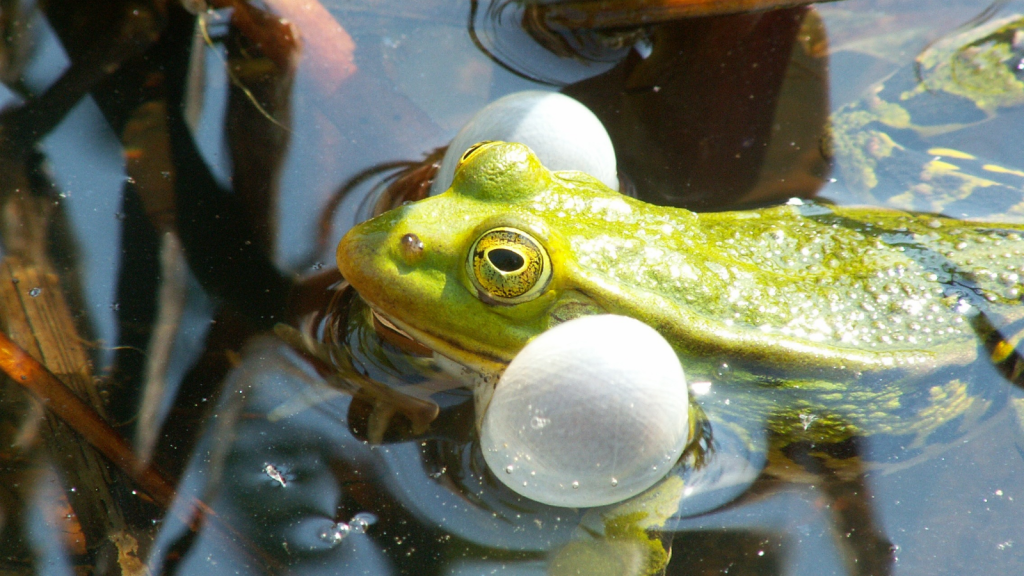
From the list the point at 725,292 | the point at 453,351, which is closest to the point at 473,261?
the point at 453,351

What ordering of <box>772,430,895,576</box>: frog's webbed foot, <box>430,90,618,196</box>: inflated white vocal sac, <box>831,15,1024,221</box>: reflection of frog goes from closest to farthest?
<box>772,430,895,576</box>: frog's webbed foot → <box>430,90,618,196</box>: inflated white vocal sac → <box>831,15,1024,221</box>: reflection of frog

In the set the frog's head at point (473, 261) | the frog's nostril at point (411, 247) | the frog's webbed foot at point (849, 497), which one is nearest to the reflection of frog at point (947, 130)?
the frog's webbed foot at point (849, 497)

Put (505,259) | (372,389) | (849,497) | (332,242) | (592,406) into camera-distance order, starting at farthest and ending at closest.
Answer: (332,242) → (372,389) → (849,497) → (505,259) → (592,406)

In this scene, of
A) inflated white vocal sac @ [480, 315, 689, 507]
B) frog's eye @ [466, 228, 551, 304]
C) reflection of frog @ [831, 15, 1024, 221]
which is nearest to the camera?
inflated white vocal sac @ [480, 315, 689, 507]

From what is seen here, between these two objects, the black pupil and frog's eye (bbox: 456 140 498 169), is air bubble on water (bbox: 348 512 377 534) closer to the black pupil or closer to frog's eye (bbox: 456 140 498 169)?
the black pupil

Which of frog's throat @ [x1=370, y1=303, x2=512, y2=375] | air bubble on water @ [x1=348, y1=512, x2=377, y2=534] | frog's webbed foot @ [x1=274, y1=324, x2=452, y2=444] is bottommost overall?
air bubble on water @ [x1=348, y1=512, x2=377, y2=534]

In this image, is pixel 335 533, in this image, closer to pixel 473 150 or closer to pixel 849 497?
pixel 473 150

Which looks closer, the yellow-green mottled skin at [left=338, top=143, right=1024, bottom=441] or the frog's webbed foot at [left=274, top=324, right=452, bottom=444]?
the yellow-green mottled skin at [left=338, top=143, right=1024, bottom=441]

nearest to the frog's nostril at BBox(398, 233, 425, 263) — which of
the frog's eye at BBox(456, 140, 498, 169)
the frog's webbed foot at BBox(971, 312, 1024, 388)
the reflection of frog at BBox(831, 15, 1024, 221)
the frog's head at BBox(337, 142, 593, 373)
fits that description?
the frog's head at BBox(337, 142, 593, 373)
